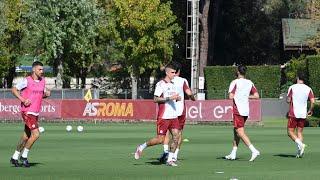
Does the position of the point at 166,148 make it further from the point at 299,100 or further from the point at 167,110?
the point at 299,100

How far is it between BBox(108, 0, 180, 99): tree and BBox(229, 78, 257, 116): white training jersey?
137 feet

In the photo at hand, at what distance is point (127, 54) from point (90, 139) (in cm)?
3465

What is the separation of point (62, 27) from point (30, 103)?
47814 mm

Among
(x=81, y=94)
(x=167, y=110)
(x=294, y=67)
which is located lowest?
(x=167, y=110)

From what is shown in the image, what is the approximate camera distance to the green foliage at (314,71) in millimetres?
51344

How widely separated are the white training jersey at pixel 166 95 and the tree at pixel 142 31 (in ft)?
141

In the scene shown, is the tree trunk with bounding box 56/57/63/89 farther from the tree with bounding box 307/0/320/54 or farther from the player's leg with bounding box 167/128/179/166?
the player's leg with bounding box 167/128/179/166

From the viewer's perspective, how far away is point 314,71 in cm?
5162

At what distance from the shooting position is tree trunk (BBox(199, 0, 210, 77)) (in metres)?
62.9

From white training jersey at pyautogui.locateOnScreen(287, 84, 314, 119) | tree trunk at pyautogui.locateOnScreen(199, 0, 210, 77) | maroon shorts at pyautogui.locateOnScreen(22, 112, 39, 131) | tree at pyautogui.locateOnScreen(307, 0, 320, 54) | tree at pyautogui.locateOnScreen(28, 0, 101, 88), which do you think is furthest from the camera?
tree at pyautogui.locateOnScreen(28, 0, 101, 88)

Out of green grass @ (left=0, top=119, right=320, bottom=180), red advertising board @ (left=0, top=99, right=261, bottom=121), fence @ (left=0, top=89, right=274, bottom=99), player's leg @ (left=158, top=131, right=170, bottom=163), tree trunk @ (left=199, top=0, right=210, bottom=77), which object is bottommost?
green grass @ (left=0, top=119, right=320, bottom=180)

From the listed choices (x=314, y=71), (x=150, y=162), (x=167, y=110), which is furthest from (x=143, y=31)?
(x=167, y=110)

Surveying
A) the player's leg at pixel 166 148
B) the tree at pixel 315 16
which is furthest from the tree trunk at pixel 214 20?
the player's leg at pixel 166 148

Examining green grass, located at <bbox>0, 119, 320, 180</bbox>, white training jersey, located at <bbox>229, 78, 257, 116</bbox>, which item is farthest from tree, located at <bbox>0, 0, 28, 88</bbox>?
white training jersey, located at <bbox>229, 78, 257, 116</bbox>
